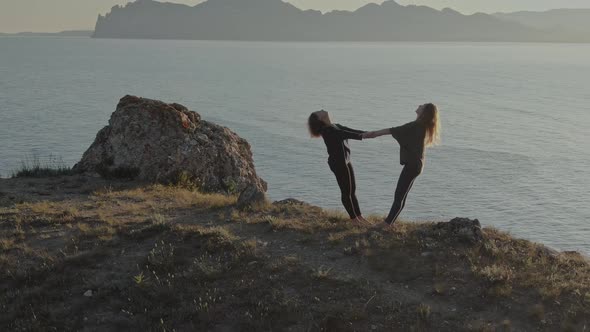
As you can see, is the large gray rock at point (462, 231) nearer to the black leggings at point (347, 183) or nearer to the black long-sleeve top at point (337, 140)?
the black leggings at point (347, 183)

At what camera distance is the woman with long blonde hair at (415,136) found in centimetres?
1233

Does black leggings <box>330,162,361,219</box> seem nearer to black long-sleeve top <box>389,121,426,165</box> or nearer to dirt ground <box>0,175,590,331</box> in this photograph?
dirt ground <box>0,175,590,331</box>

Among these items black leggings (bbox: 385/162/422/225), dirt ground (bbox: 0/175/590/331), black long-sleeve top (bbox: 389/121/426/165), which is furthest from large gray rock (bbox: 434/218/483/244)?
black long-sleeve top (bbox: 389/121/426/165)

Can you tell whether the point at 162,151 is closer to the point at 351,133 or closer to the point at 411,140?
the point at 351,133

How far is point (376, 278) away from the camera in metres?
10.6

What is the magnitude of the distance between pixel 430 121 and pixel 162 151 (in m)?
10.4

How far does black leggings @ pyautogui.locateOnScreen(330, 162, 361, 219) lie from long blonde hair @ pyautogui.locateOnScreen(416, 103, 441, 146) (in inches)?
74.3

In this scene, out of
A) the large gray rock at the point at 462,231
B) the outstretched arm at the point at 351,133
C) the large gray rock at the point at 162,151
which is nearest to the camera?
the large gray rock at the point at 462,231

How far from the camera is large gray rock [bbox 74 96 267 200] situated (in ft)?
64.0

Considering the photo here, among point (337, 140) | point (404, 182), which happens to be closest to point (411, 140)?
point (404, 182)

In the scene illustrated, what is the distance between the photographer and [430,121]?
12.4 meters

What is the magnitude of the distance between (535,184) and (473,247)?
99.3 feet

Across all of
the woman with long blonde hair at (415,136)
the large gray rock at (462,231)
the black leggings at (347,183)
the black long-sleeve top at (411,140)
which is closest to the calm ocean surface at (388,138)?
the large gray rock at (462,231)

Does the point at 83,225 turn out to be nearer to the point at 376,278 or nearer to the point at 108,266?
the point at 108,266
